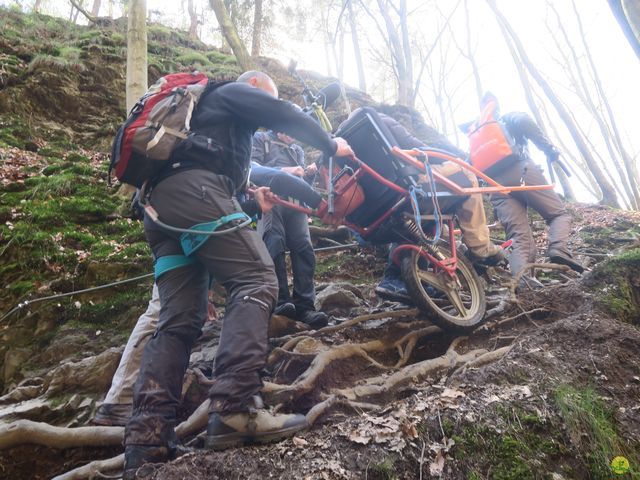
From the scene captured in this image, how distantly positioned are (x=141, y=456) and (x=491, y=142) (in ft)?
16.8

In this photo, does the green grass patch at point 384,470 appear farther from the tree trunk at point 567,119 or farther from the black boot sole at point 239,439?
the tree trunk at point 567,119

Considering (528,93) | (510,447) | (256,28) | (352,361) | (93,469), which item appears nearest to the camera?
(510,447)

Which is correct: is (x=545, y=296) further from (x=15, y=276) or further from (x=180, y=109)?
(x=15, y=276)

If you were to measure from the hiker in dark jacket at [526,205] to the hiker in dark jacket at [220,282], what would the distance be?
350 cm

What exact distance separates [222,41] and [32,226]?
1760 cm

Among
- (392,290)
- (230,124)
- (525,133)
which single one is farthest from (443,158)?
(230,124)

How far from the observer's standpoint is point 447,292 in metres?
3.75

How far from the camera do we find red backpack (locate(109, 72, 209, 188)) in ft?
7.02

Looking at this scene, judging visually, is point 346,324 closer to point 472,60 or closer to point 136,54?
point 136,54

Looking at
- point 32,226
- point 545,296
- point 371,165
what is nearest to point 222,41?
point 32,226

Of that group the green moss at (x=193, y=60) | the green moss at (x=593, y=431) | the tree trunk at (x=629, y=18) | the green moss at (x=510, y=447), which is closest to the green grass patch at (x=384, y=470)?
the green moss at (x=510, y=447)

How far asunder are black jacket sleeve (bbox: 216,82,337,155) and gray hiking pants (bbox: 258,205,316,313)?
1778 millimetres

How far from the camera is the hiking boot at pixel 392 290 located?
13.1 ft

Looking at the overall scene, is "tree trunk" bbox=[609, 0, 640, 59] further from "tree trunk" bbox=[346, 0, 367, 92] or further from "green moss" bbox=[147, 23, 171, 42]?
"tree trunk" bbox=[346, 0, 367, 92]
